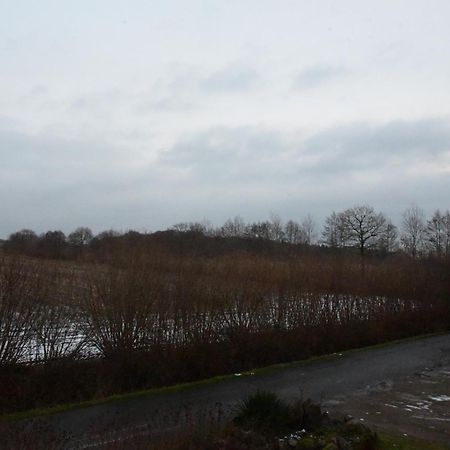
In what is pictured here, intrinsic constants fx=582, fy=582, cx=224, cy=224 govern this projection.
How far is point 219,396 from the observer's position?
13188 mm

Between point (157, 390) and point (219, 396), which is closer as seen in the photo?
point (219, 396)

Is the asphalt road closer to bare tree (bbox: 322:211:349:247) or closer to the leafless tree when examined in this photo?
the leafless tree

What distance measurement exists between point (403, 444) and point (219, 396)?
5113mm

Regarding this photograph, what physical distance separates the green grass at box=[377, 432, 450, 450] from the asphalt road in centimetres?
252

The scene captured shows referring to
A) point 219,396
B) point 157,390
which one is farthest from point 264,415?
point 157,390

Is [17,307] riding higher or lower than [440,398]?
higher

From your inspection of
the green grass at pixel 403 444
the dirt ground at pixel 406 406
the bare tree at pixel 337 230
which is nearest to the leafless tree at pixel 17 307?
the dirt ground at pixel 406 406

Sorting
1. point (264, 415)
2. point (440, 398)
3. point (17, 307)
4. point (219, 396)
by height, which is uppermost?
point (17, 307)

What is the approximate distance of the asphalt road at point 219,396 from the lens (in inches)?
336

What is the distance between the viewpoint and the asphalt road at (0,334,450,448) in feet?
28.0

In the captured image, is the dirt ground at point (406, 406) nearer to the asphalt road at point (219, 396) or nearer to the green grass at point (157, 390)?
the asphalt road at point (219, 396)

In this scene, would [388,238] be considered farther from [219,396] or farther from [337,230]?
[219,396]

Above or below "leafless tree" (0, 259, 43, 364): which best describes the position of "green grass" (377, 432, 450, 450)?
below

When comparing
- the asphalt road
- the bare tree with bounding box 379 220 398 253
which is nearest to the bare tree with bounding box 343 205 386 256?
the bare tree with bounding box 379 220 398 253
